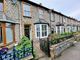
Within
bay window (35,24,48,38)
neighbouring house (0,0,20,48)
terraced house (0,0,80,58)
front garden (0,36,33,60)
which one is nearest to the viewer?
front garden (0,36,33,60)

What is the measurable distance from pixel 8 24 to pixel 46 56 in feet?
16.4

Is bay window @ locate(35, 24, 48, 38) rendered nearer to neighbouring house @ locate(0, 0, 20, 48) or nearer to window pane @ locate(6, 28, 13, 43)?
neighbouring house @ locate(0, 0, 20, 48)

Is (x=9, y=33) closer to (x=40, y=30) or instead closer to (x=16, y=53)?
(x=16, y=53)

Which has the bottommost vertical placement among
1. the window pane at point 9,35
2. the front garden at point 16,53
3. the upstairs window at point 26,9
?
the front garden at point 16,53

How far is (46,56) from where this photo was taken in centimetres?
1314

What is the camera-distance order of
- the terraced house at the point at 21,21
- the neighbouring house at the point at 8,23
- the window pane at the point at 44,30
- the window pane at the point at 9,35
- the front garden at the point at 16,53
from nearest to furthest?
1. the front garden at the point at 16,53
2. the neighbouring house at the point at 8,23
3. the terraced house at the point at 21,21
4. the window pane at the point at 9,35
5. the window pane at the point at 44,30

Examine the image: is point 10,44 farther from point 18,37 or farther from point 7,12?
point 7,12

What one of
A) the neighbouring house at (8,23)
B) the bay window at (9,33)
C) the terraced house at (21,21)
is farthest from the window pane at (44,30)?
the bay window at (9,33)

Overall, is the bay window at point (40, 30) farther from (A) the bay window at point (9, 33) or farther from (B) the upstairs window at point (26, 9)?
(A) the bay window at point (9, 33)

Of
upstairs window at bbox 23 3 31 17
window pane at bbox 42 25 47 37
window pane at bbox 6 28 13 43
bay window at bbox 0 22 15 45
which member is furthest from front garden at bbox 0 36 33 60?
window pane at bbox 42 25 47 37

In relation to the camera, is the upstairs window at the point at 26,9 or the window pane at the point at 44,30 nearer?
the upstairs window at the point at 26,9

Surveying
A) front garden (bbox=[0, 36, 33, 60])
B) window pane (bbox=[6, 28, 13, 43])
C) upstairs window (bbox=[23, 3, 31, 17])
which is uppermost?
upstairs window (bbox=[23, 3, 31, 17])

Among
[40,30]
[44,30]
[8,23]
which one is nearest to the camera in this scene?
[8,23]

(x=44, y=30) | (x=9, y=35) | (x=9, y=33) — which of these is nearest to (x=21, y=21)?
(x=9, y=33)
